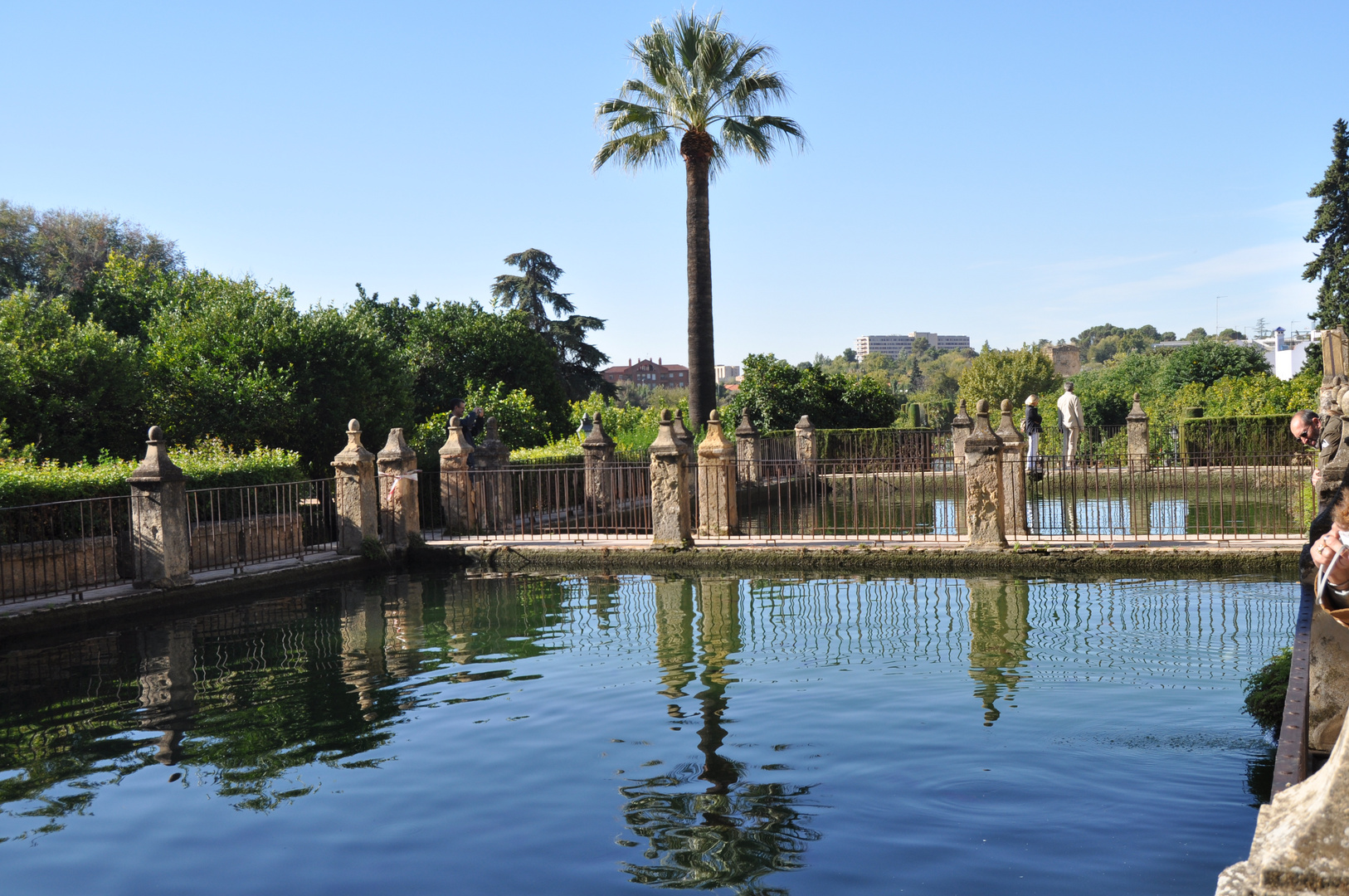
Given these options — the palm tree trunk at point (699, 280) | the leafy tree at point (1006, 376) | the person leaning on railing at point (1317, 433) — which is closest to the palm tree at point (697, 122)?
the palm tree trunk at point (699, 280)

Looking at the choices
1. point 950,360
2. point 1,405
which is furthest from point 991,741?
point 950,360

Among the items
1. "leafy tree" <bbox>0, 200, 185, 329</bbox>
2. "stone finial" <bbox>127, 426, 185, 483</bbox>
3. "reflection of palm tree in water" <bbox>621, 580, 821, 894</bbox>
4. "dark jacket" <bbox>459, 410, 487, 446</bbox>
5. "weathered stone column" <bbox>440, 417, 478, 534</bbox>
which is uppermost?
"leafy tree" <bbox>0, 200, 185, 329</bbox>

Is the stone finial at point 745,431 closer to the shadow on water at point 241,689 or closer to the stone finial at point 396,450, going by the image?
the stone finial at point 396,450

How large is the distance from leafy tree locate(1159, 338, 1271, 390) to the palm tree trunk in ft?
75.9

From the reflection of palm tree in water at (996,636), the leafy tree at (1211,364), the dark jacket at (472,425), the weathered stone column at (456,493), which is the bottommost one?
the reflection of palm tree in water at (996,636)

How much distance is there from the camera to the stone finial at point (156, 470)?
1177 cm

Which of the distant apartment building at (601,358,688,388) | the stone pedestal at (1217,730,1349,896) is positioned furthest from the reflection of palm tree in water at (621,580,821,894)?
the distant apartment building at (601,358,688,388)

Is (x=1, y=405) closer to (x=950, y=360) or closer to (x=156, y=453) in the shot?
(x=156, y=453)

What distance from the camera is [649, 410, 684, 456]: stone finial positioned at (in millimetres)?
14305

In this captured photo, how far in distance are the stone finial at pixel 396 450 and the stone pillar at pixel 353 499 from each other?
533 mm

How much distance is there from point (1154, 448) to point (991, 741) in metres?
23.9

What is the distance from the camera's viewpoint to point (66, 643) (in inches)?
396

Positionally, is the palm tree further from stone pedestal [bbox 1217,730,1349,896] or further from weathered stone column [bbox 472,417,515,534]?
stone pedestal [bbox 1217,730,1349,896]

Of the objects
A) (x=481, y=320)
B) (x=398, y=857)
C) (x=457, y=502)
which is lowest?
(x=398, y=857)
